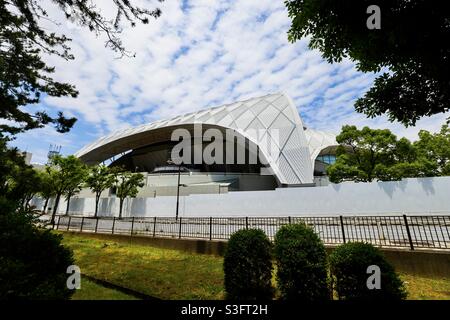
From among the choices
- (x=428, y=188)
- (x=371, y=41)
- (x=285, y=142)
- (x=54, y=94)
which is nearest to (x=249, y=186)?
(x=285, y=142)

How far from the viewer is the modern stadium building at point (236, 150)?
2669 centimetres

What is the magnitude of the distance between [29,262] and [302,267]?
180 inches

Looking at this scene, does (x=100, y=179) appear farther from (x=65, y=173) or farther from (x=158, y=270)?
(x=158, y=270)

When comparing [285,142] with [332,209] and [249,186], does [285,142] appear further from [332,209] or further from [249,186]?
[332,209]

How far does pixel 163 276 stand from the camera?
7.19 metres

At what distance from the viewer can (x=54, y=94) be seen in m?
9.17

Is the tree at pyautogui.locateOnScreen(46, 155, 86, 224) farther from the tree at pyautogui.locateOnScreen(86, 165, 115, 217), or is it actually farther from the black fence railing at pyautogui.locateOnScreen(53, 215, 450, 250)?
the black fence railing at pyautogui.locateOnScreen(53, 215, 450, 250)

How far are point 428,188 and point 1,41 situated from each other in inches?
877

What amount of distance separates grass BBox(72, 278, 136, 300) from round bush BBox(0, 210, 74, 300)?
8.23 feet

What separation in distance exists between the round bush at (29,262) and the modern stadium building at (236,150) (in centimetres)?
2221
